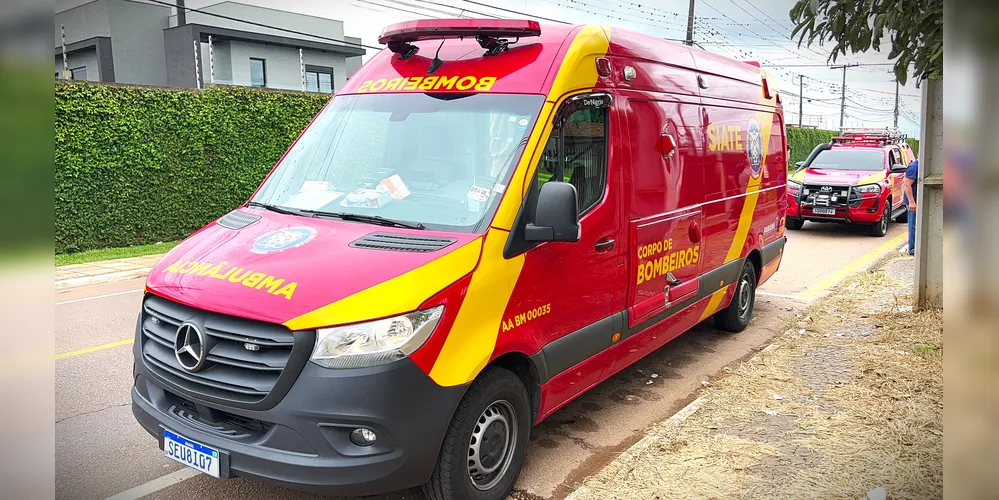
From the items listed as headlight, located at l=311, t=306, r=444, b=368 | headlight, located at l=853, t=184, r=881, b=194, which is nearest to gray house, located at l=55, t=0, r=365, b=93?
headlight, located at l=853, t=184, r=881, b=194

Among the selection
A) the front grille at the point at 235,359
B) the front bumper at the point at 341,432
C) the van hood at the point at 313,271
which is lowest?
the front bumper at the point at 341,432

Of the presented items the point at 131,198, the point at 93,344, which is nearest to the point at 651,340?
the point at 93,344

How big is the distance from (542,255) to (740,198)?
367 cm

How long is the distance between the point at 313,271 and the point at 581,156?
1837mm

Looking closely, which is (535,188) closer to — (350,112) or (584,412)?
(350,112)

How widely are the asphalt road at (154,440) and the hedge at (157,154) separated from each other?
3291mm

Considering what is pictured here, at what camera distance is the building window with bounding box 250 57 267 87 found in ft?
90.8

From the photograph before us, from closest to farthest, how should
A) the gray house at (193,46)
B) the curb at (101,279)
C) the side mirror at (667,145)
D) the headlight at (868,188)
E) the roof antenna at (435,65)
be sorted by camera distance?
the roof antenna at (435,65), the side mirror at (667,145), the curb at (101,279), the headlight at (868,188), the gray house at (193,46)

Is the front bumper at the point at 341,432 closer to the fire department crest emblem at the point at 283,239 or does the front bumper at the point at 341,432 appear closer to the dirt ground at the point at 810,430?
the fire department crest emblem at the point at 283,239

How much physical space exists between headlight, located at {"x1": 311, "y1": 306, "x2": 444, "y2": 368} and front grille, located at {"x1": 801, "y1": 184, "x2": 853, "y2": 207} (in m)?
13.8

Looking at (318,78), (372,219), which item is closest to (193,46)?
(318,78)

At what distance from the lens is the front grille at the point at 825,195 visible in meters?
14.6

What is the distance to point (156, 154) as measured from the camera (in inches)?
496

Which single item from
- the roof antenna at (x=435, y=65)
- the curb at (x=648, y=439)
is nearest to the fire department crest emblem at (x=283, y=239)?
the roof antenna at (x=435, y=65)
